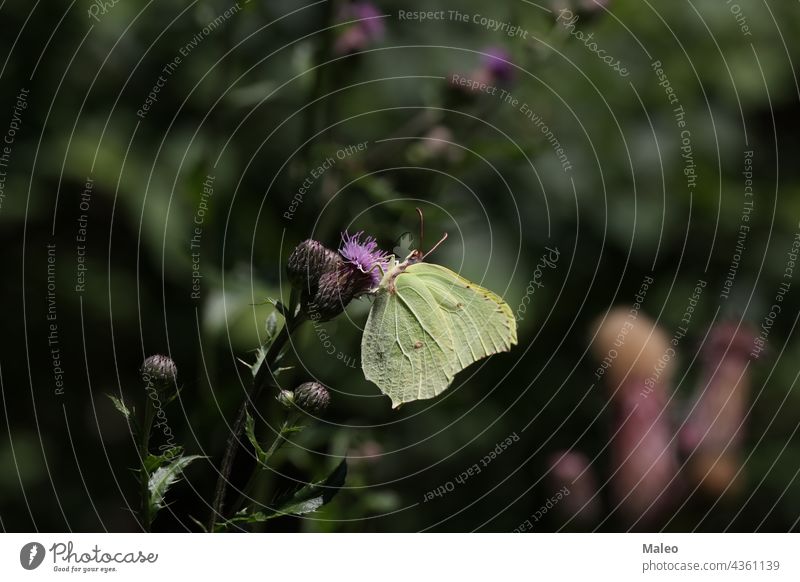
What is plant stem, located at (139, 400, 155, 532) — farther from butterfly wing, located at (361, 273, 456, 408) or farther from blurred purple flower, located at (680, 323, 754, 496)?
blurred purple flower, located at (680, 323, 754, 496)

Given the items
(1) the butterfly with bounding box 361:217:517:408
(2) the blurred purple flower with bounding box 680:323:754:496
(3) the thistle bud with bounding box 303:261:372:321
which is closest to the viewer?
(3) the thistle bud with bounding box 303:261:372:321

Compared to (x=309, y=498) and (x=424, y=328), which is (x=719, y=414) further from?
(x=309, y=498)

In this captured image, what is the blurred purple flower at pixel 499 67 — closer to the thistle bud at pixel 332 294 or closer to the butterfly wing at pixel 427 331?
the butterfly wing at pixel 427 331

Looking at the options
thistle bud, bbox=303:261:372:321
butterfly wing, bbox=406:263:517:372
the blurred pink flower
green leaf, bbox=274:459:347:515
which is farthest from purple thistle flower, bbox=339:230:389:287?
the blurred pink flower

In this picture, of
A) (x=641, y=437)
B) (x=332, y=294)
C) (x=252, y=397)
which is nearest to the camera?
(x=252, y=397)

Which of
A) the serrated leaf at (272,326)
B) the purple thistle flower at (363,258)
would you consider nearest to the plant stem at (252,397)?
the serrated leaf at (272,326)

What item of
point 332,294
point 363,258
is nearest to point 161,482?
point 332,294
